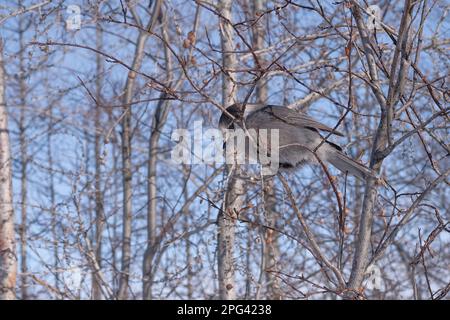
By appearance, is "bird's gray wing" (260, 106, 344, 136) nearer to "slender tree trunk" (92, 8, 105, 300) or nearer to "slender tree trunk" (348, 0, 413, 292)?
"slender tree trunk" (348, 0, 413, 292)

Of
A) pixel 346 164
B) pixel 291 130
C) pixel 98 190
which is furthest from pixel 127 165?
pixel 346 164

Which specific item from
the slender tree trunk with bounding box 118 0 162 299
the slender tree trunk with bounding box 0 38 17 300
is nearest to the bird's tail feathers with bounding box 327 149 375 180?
the slender tree trunk with bounding box 0 38 17 300

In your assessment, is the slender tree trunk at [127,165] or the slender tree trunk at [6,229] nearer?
the slender tree trunk at [6,229]

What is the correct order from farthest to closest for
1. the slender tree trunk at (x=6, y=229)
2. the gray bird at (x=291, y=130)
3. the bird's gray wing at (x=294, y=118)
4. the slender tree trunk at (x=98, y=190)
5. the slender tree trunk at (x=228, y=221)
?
the slender tree trunk at (x=98, y=190), the slender tree trunk at (x=6, y=229), the slender tree trunk at (x=228, y=221), the bird's gray wing at (x=294, y=118), the gray bird at (x=291, y=130)

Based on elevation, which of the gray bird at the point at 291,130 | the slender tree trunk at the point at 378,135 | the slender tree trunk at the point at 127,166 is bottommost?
the slender tree trunk at the point at 378,135

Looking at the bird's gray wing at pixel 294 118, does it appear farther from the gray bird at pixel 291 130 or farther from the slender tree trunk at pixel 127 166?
the slender tree trunk at pixel 127 166

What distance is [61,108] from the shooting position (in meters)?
8.52

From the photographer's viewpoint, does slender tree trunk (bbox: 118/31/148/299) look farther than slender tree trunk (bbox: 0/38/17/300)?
Yes

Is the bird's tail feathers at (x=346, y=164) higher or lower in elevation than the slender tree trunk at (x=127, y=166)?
lower

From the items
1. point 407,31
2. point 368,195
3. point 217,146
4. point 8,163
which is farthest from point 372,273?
point 8,163

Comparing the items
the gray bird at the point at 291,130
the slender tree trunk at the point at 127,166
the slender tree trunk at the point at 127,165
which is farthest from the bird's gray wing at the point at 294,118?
the slender tree trunk at the point at 127,166

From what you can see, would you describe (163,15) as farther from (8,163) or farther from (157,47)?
(8,163)

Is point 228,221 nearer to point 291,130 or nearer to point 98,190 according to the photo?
point 291,130
